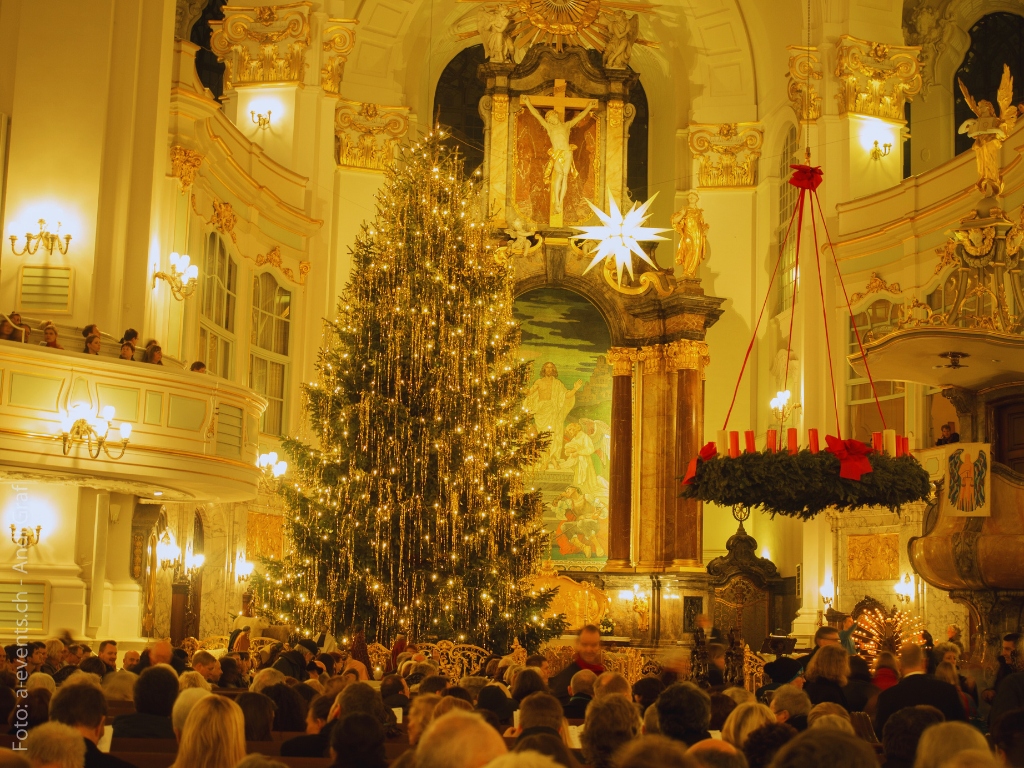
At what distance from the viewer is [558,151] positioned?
23.9 metres

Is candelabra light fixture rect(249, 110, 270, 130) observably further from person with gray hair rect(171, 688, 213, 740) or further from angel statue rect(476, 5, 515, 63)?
person with gray hair rect(171, 688, 213, 740)

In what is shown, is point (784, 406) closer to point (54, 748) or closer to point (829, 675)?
point (829, 675)

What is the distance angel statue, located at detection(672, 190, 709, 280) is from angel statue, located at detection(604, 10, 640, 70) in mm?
3525

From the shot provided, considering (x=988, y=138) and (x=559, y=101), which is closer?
(x=988, y=138)

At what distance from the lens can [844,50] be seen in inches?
851

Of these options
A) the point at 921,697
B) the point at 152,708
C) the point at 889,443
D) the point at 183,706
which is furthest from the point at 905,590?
the point at 183,706

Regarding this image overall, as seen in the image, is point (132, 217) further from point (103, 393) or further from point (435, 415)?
point (435, 415)

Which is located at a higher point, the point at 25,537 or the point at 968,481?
the point at 968,481

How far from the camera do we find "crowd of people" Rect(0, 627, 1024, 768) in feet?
10.2

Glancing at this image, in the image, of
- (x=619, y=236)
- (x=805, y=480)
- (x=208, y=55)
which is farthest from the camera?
(x=208, y=55)

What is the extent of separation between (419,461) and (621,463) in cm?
947

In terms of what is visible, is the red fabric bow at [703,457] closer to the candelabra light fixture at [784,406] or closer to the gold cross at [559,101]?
the candelabra light fixture at [784,406]

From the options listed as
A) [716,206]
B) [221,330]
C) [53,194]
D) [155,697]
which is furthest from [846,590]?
[155,697]

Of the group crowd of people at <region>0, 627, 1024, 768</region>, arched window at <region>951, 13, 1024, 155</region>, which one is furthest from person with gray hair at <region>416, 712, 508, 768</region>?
arched window at <region>951, 13, 1024, 155</region>
